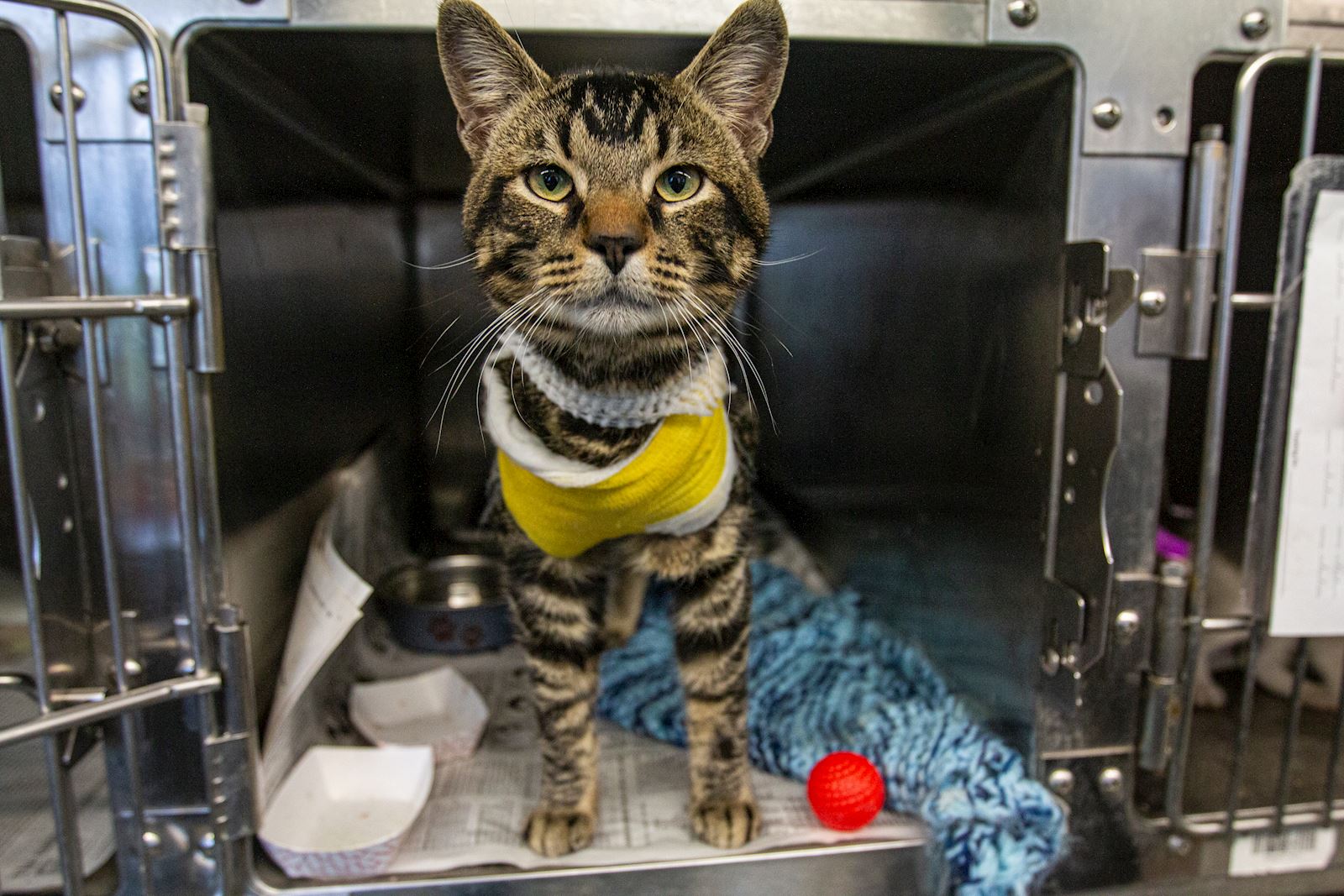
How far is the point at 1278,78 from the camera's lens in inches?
27.0

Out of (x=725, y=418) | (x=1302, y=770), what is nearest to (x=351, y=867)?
(x=725, y=418)

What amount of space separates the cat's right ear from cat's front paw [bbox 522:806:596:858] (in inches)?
20.6

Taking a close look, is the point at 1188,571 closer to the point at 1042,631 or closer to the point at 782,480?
the point at 1042,631

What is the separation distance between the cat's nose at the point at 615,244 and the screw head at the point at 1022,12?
328 mm

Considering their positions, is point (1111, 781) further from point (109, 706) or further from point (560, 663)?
point (109, 706)

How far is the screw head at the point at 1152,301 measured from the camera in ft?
2.12

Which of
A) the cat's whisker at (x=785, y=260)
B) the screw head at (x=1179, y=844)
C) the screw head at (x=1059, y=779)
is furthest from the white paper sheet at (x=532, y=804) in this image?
the cat's whisker at (x=785, y=260)

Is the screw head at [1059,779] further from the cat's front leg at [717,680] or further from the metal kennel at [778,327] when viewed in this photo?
the cat's front leg at [717,680]

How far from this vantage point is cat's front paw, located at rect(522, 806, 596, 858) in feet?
2.30

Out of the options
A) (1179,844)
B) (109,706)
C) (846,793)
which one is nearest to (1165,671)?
(1179,844)

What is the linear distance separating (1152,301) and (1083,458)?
124 millimetres

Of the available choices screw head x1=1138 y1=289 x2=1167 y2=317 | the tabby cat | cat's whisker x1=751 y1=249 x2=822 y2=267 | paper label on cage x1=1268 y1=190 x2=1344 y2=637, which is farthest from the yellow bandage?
paper label on cage x1=1268 y1=190 x2=1344 y2=637

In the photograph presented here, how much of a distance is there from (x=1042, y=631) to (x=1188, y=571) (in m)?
0.12

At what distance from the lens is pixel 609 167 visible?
1.58 feet
